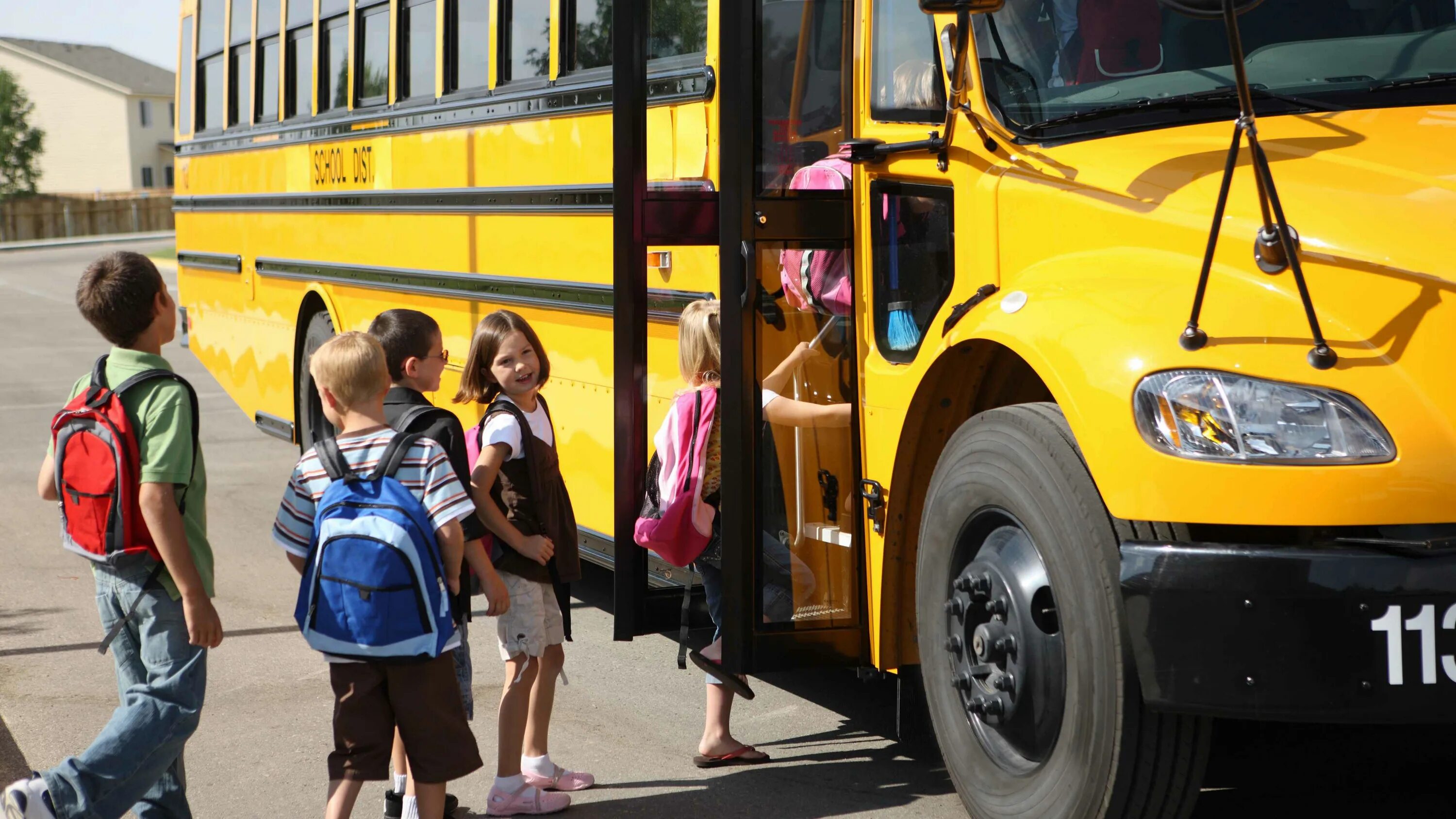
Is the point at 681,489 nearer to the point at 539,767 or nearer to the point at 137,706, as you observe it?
the point at 539,767

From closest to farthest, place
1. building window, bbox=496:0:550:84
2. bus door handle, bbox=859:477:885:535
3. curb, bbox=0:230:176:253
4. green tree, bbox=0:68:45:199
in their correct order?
bus door handle, bbox=859:477:885:535
building window, bbox=496:0:550:84
curb, bbox=0:230:176:253
green tree, bbox=0:68:45:199

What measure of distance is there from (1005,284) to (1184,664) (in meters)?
1.03

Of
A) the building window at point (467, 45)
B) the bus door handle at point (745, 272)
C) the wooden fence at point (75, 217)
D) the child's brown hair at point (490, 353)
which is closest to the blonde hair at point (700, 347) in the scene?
the bus door handle at point (745, 272)

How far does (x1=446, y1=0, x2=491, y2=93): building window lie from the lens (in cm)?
637

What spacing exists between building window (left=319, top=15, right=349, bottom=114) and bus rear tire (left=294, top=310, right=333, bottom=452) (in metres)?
1.10

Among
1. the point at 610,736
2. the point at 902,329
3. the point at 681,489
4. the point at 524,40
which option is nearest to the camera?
the point at 902,329

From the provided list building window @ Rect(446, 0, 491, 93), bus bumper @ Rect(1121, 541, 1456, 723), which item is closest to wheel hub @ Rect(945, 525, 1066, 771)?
bus bumper @ Rect(1121, 541, 1456, 723)

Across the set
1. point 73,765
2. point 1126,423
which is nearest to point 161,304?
point 73,765

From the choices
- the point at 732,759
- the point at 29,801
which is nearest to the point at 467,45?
the point at 732,759

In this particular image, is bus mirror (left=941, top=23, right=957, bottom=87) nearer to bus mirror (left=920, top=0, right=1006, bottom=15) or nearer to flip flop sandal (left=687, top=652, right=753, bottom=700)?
bus mirror (left=920, top=0, right=1006, bottom=15)

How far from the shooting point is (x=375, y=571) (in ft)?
11.0

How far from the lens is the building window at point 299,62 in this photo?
8367mm

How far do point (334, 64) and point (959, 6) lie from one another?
17.6 ft

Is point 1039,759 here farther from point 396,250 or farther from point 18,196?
point 18,196
